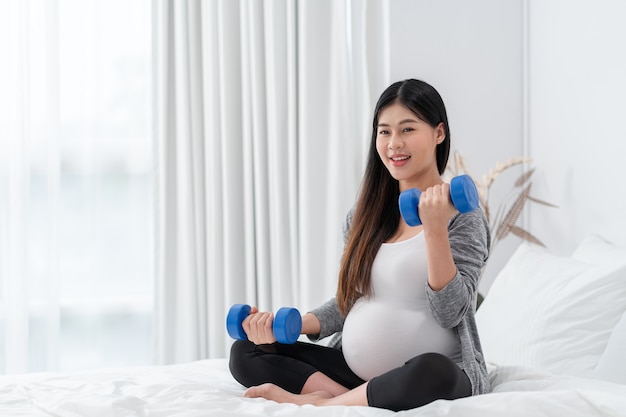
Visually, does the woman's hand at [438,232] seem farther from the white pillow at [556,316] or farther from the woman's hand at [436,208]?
the white pillow at [556,316]

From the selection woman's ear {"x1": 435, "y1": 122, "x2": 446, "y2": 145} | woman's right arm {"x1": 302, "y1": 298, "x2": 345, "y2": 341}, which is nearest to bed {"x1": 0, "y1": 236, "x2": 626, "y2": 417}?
woman's right arm {"x1": 302, "y1": 298, "x2": 345, "y2": 341}

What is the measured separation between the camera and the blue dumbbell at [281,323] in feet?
4.97

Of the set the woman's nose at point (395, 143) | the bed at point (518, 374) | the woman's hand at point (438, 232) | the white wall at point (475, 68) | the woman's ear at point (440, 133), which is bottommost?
the bed at point (518, 374)

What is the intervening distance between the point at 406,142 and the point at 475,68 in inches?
57.6

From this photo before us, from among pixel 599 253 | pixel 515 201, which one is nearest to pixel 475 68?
pixel 515 201

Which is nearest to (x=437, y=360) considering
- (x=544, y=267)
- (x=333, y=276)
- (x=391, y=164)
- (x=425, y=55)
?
(x=391, y=164)

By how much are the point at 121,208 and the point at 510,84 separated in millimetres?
1639

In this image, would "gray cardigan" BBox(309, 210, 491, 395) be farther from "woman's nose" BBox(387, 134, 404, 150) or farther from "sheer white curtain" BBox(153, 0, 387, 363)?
"sheer white curtain" BBox(153, 0, 387, 363)

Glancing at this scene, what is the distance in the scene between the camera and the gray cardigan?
1.46m

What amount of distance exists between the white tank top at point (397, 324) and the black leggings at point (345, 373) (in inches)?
3.4

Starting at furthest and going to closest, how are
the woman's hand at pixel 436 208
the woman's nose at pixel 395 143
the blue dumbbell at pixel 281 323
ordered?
the woman's nose at pixel 395 143 < the blue dumbbell at pixel 281 323 < the woman's hand at pixel 436 208

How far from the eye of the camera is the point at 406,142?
1.66 meters

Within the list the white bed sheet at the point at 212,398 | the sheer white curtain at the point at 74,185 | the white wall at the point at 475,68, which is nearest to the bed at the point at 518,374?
the white bed sheet at the point at 212,398

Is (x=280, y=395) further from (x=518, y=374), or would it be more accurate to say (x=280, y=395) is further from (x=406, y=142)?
(x=406, y=142)
